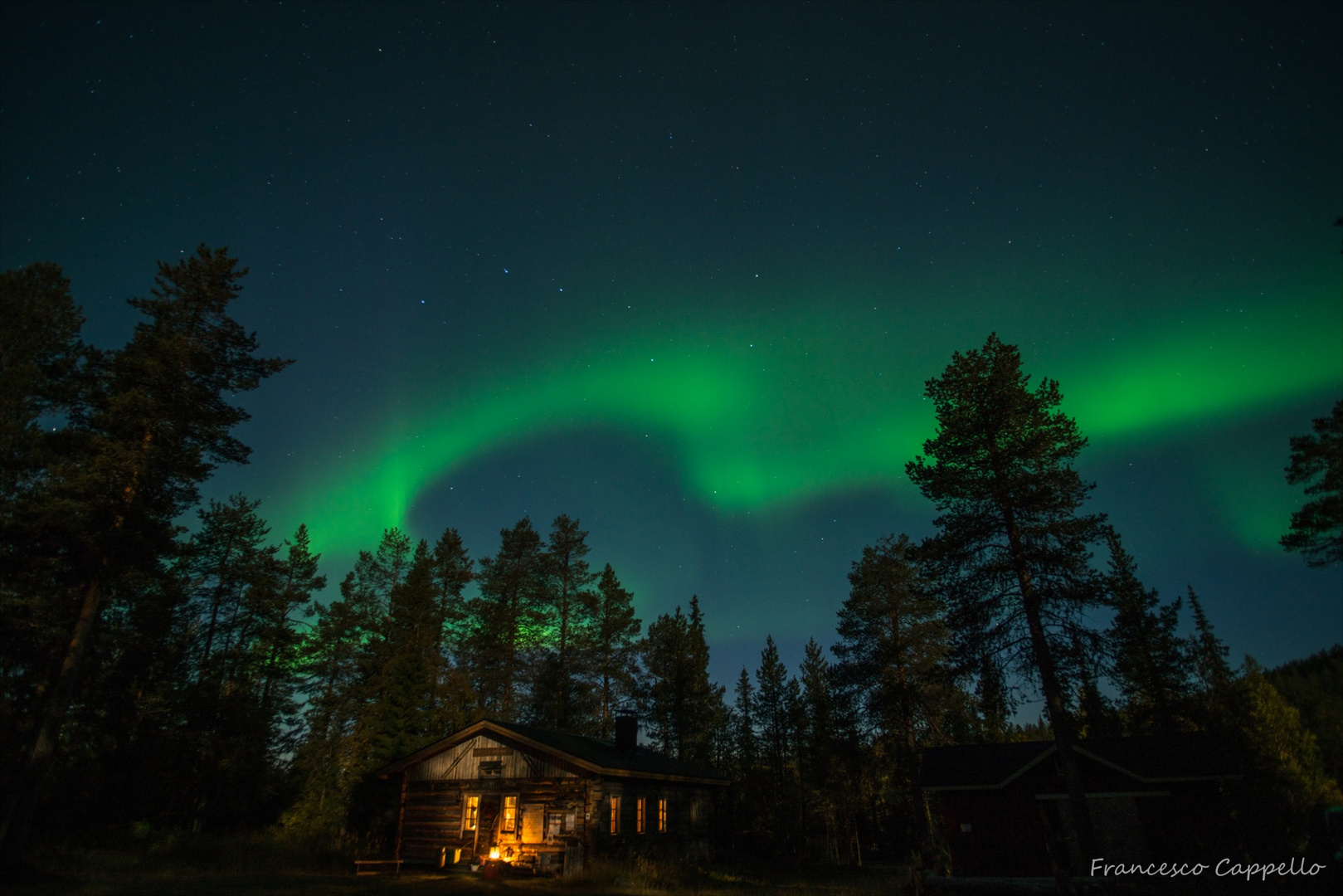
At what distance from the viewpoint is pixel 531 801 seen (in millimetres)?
23438

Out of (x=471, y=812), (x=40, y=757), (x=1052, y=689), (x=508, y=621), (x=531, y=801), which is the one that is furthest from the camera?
(x=508, y=621)

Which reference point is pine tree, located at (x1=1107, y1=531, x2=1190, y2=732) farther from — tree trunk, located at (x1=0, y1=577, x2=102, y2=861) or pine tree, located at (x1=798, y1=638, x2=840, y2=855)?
tree trunk, located at (x1=0, y1=577, x2=102, y2=861)

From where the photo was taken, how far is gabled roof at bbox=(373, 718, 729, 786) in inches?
890

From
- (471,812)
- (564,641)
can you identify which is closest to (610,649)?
(564,641)

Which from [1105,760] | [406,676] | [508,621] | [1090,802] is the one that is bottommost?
[1090,802]

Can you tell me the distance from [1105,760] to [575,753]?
1890 centimetres

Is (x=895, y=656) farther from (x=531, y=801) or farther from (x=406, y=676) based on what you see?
(x=406, y=676)

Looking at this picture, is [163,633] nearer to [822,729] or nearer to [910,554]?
[910,554]

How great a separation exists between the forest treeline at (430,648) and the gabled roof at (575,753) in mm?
5713

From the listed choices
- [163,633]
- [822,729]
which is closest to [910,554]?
[822,729]

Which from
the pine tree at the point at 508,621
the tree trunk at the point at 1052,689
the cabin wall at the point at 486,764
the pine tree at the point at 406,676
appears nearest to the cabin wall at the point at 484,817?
the cabin wall at the point at 486,764

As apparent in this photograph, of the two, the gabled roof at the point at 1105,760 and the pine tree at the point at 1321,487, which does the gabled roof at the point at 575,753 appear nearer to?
the gabled roof at the point at 1105,760

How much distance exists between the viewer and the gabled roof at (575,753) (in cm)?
2261

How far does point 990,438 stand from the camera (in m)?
19.6
